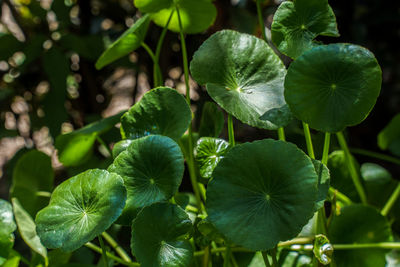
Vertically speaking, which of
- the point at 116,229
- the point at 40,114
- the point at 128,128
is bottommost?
the point at 40,114

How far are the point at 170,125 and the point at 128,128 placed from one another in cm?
5

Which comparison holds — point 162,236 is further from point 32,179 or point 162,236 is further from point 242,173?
point 32,179

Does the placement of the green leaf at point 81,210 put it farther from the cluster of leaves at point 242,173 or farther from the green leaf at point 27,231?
the green leaf at point 27,231

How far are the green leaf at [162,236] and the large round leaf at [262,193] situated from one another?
0.04 meters

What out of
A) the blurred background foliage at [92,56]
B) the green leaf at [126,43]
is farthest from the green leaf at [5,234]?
the blurred background foliage at [92,56]

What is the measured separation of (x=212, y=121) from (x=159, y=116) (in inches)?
3.6

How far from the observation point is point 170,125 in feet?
1.40

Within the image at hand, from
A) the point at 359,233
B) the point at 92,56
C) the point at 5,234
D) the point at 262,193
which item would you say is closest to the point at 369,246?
the point at 359,233

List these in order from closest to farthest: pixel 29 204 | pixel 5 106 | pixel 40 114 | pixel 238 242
Answer: pixel 238 242 → pixel 29 204 → pixel 5 106 → pixel 40 114

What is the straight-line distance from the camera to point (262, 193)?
0.34 metres

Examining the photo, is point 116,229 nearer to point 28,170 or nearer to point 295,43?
point 28,170

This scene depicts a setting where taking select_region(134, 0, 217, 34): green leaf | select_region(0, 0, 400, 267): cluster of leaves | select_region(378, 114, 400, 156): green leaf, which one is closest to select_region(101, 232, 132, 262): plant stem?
select_region(0, 0, 400, 267): cluster of leaves

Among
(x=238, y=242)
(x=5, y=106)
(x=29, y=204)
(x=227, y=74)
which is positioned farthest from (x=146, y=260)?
(x=5, y=106)

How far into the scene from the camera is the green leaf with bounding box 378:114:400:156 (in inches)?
26.1
